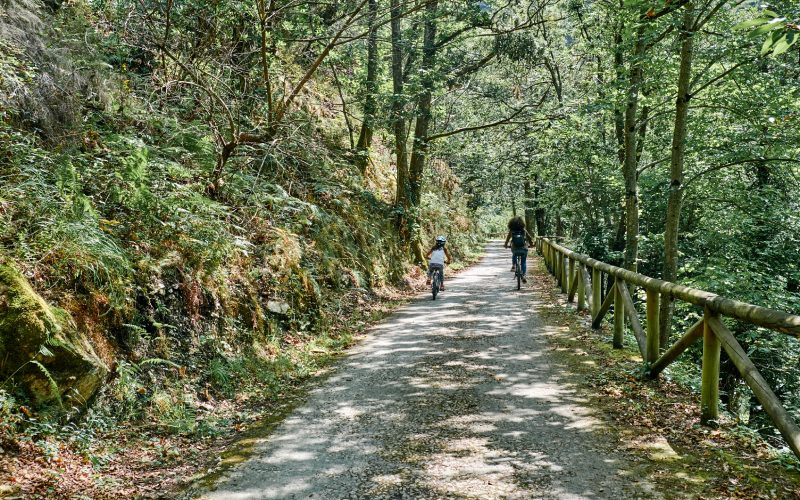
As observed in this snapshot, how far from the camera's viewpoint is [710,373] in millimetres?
5125

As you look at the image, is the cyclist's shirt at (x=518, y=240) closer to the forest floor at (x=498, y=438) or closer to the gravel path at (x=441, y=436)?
the gravel path at (x=441, y=436)

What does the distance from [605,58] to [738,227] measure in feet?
19.9

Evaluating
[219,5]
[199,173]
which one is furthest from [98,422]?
[219,5]

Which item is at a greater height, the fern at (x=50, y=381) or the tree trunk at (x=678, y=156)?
the tree trunk at (x=678, y=156)

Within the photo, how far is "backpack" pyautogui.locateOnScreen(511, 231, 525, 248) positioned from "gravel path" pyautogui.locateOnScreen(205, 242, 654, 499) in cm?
764

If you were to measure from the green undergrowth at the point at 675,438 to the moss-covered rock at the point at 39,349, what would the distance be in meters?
4.46

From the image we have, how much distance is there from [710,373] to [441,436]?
2537 millimetres

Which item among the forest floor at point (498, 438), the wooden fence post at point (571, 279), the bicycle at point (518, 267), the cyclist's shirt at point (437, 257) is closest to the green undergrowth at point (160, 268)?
the forest floor at point (498, 438)

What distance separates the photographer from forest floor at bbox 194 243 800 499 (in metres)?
4.07

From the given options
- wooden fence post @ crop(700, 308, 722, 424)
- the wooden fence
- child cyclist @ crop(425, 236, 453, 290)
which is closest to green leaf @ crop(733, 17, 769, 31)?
the wooden fence

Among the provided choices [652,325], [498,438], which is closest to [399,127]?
[652,325]

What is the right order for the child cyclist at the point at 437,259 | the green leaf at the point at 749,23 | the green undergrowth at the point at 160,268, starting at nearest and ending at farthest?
the green leaf at the point at 749,23
the green undergrowth at the point at 160,268
the child cyclist at the point at 437,259

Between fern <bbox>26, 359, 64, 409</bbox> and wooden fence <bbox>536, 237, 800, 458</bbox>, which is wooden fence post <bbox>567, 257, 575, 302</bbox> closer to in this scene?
wooden fence <bbox>536, 237, 800, 458</bbox>

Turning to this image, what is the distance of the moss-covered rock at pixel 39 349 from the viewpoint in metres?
4.28
